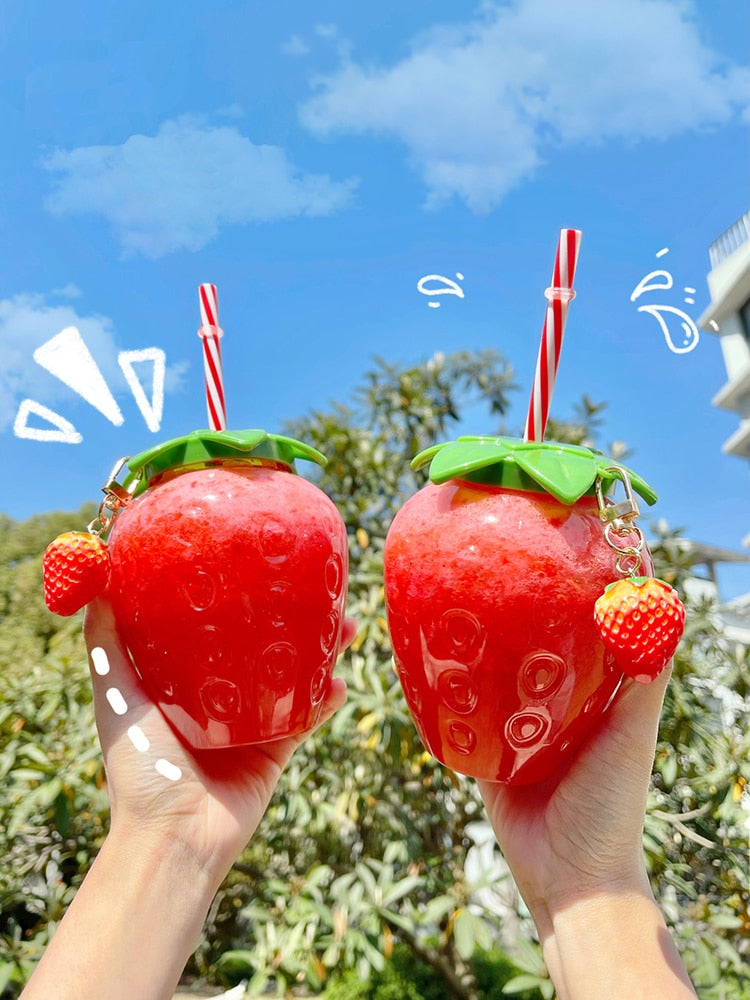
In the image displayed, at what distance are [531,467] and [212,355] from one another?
57 cm

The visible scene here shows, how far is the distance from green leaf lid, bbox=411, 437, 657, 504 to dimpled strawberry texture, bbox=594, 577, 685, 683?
0.15 metres

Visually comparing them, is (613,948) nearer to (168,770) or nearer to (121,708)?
(168,770)

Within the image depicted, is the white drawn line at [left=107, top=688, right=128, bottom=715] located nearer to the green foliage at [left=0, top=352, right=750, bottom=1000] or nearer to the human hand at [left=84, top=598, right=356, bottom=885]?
the human hand at [left=84, top=598, right=356, bottom=885]

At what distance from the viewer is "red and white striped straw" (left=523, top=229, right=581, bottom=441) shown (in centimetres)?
122

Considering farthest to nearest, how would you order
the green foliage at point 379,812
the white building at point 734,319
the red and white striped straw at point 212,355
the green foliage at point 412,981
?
the white building at point 734,319
the green foliage at point 412,981
the green foliage at point 379,812
the red and white striped straw at point 212,355

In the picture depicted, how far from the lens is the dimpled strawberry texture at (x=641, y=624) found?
105 cm

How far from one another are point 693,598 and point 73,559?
7.21 feet

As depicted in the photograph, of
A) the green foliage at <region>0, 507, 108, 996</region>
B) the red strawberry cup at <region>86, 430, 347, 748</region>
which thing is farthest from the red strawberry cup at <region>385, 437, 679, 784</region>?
the green foliage at <region>0, 507, 108, 996</region>

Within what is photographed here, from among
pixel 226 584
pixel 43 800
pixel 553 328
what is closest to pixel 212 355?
pixel 226 584

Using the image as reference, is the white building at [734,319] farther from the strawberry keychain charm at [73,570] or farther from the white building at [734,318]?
the strawberry keychain charm at [73,570]

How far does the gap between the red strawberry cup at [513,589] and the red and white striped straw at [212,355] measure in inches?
14.4

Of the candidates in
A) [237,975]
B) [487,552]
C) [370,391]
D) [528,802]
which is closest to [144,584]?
[487,552]

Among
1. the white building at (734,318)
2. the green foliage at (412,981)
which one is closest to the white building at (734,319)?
the white building at (734,318)

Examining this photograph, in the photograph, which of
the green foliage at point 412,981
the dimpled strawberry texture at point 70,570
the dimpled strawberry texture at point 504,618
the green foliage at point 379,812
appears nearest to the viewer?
the dimpled strawberry texture at point 504,618
